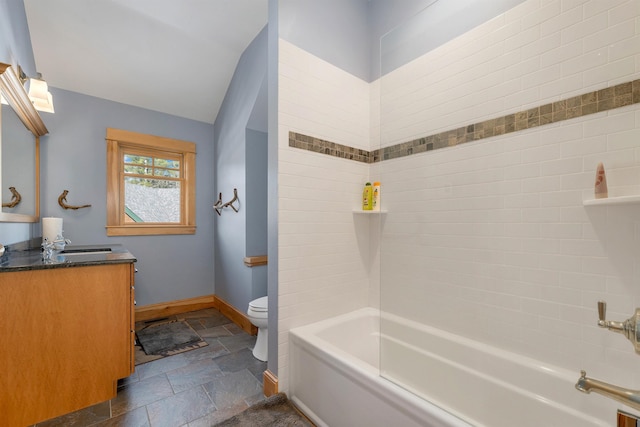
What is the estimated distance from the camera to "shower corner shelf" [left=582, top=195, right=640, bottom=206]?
988 millimetres

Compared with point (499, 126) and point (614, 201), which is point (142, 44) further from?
point (614, 201)

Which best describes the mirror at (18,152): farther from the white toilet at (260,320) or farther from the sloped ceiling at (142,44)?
the white toilet at (260,320)

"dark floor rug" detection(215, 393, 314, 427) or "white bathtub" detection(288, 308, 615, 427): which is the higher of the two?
"white bathtub" detection(288, 308, 615, 427)

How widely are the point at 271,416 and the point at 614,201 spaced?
1.85 m

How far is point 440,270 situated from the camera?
1.72 meters

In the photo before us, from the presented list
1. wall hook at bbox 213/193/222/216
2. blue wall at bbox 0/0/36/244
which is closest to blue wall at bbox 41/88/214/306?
wall hook at bbox 213/193/222/216

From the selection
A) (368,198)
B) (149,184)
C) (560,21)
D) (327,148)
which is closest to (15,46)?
(149,184)

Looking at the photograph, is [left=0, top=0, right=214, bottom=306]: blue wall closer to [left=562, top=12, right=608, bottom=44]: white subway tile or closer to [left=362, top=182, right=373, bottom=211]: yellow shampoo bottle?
[left=362, top=182, right=373, bottom=211]: yellow shampoo bottle

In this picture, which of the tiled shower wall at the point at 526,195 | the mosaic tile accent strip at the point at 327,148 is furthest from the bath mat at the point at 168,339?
the mosaic tile accent strip at the point at 327,148

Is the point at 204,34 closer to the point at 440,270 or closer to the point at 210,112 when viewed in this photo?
the point at 210,112

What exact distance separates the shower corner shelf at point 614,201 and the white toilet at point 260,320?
197 centimetres

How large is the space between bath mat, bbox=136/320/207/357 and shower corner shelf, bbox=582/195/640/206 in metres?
2.75

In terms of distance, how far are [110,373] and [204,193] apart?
2.18m

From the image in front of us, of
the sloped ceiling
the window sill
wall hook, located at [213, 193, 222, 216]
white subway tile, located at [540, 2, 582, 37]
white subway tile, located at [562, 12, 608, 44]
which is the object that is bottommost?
the window sill
